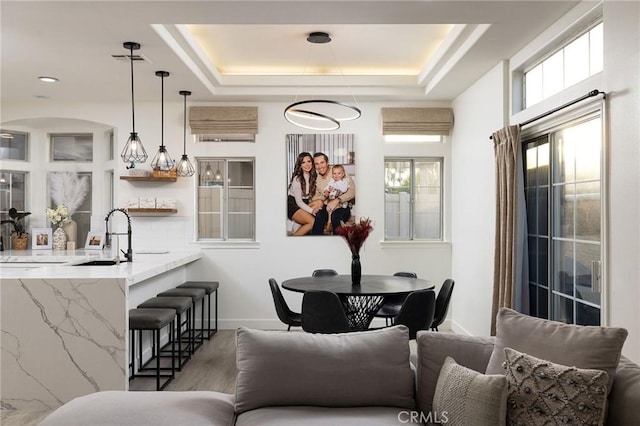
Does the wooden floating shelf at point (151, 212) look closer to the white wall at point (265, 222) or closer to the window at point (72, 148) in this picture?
the white wall at point (265, 222)

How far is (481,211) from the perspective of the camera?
16.9 feet

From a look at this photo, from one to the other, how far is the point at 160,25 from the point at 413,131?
3338 mm

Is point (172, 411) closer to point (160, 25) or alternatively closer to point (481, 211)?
point (160, 25)

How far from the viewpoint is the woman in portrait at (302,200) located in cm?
619

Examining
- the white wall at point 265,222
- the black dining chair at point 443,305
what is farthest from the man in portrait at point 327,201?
the black dining chair at point 443,305

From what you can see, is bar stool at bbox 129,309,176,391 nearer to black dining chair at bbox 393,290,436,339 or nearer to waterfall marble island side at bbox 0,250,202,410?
waterfall marble island side at bbox 0,250,202,410

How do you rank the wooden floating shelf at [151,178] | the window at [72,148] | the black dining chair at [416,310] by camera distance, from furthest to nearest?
the window at [72,148] → the wooden floating shelf at [151,178] → the black dining chair at [416,310]

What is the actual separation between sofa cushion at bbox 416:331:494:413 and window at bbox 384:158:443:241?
3999 mm

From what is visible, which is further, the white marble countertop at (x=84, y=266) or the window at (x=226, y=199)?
the window at (x=226, y=199)

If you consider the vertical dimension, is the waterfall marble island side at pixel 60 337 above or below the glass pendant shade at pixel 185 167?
below

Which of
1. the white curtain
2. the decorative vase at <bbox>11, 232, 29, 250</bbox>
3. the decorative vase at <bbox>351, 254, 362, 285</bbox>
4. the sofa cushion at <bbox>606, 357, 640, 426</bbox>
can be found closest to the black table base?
the decorative vase at <bbox>351, 254, 362, 285</bbox>

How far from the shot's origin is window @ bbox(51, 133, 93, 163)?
6625 millimetres

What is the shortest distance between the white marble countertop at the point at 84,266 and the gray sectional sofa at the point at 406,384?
165 cm

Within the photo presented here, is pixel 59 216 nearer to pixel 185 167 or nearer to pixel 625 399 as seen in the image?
pixel 185 167
